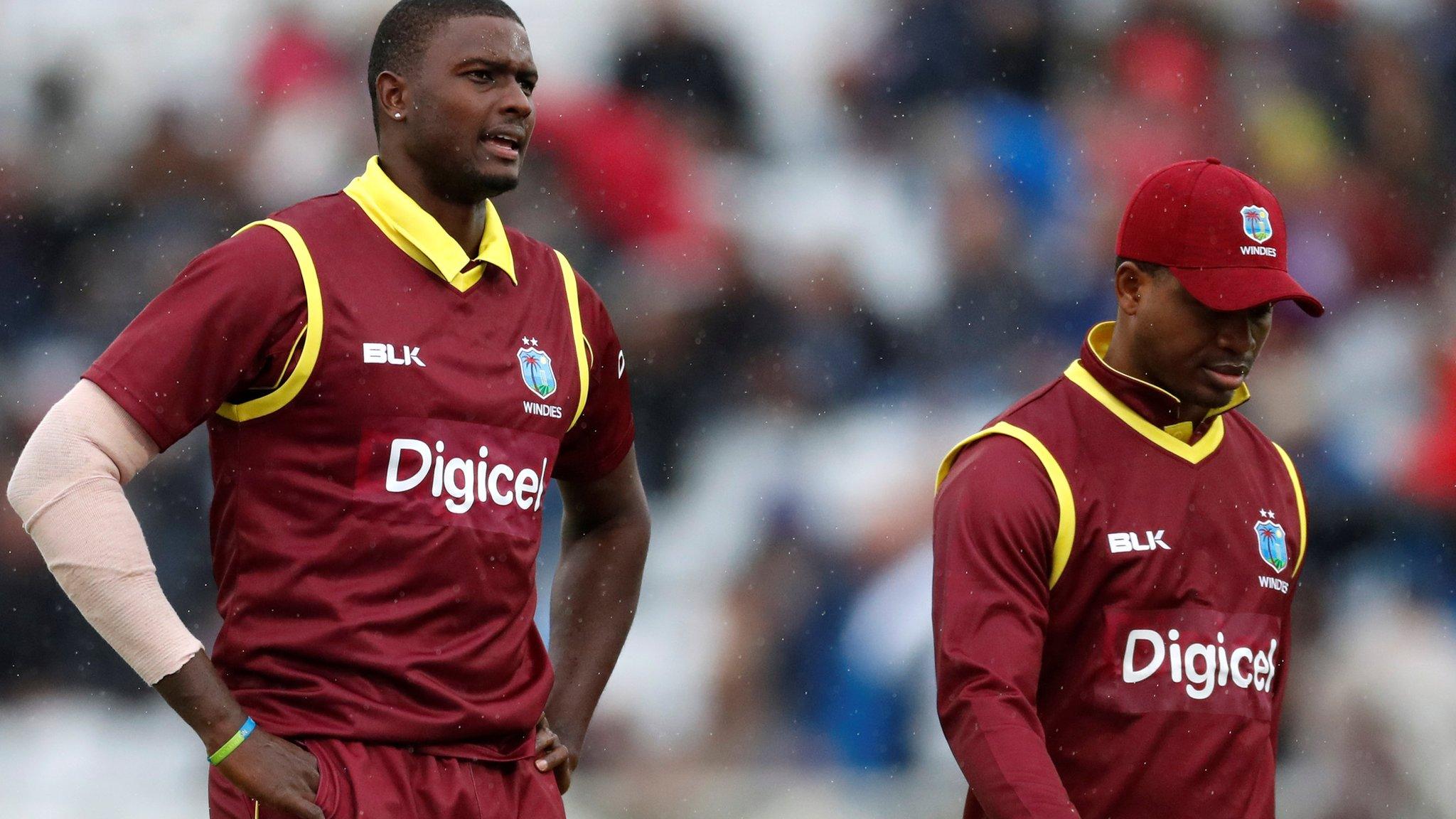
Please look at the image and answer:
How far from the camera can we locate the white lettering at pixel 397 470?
2674 millimetres

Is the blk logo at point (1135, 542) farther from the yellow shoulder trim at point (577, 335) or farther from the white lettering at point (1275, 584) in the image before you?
the yellow shoulder trim at point (577, 335)

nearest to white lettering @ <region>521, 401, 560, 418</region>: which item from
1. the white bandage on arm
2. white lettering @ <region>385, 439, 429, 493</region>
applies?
white lettering @ <region>385, 439, 429, 493</region>

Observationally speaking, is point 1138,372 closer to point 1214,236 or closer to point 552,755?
point 1214,236

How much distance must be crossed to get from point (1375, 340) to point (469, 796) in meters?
4.20

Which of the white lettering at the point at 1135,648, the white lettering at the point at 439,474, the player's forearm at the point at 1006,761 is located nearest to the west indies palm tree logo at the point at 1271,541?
the white lettering at the point at 1135,648

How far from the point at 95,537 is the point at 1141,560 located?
5.03 ft

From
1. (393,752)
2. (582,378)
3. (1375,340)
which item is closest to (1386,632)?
(1375,340)

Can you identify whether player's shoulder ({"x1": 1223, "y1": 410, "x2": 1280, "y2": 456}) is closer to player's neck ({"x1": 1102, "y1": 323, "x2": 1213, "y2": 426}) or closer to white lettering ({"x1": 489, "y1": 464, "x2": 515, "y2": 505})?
player's neck ({"x1": 1102, "y1": 323, "x2": 1213, "y2": 426})

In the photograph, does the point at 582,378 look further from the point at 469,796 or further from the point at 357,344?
the point at 469,796

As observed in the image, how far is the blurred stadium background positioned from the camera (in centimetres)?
521

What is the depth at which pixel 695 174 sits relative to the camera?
577 cm

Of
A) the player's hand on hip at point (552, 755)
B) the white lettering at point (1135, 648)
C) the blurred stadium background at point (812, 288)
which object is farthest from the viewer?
the blurred stadium background at point (812, 288)

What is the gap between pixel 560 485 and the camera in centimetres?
329

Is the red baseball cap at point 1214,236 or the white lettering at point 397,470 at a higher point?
the red baseball cap at point 1214,236
